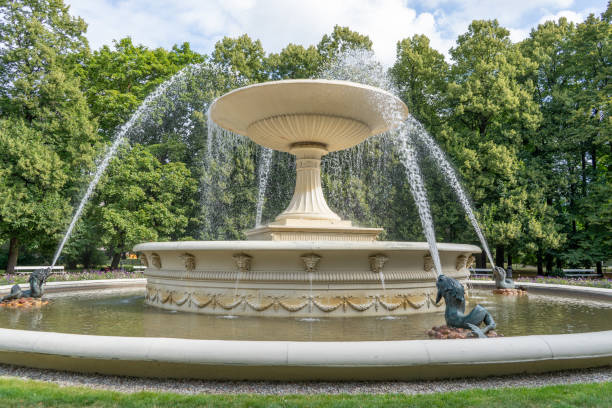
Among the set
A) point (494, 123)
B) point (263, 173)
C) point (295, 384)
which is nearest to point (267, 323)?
point (295, 384)

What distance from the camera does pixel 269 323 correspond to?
252 inches

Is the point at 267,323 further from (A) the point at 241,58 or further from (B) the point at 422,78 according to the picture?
(B) the point at 422,78

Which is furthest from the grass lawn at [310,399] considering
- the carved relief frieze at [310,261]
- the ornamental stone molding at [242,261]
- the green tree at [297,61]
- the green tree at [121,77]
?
the green tree at [297,61]

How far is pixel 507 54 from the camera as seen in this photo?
25.7m

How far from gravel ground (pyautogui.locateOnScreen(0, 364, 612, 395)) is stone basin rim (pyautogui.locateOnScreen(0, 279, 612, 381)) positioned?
0.06 metres

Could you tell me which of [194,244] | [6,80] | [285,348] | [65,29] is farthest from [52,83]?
[285,348]

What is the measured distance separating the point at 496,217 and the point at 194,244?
804 inches

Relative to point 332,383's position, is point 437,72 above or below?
above

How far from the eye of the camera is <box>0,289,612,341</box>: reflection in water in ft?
18.0

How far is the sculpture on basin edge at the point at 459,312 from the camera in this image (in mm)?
5094

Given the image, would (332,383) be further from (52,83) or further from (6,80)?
(6,80)

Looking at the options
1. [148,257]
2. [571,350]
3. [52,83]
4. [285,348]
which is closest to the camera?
[285,348]

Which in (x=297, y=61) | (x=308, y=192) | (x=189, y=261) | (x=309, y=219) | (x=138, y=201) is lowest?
(x=189, y=261)

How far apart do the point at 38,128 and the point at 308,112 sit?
1946 centimetres
